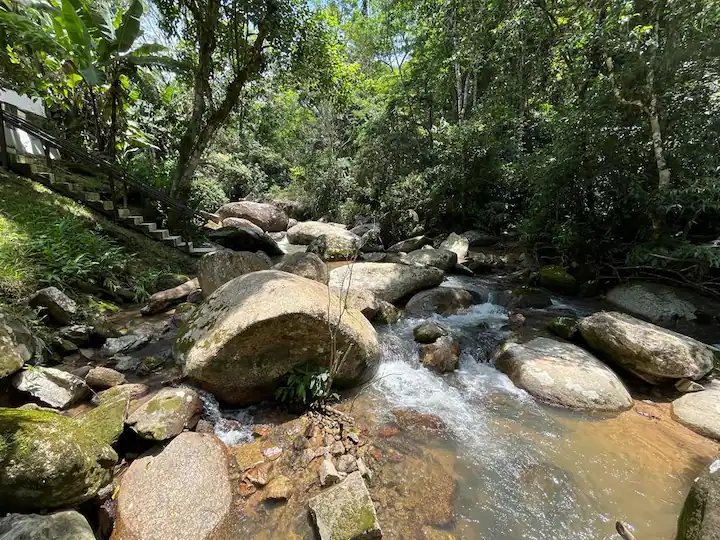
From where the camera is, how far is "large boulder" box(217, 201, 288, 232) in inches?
666

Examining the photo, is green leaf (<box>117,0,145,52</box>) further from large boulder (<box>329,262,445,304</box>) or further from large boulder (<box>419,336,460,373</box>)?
large boulder (<box>419,336,460,373</box>)

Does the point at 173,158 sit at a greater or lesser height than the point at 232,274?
greater

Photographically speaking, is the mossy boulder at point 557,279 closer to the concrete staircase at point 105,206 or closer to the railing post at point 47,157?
the concrete staircase at point 105,206

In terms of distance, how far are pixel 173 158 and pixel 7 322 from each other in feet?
41.0

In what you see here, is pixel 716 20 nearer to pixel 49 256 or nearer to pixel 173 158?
pixel 49 256

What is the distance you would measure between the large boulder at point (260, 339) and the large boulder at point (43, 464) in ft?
4.10

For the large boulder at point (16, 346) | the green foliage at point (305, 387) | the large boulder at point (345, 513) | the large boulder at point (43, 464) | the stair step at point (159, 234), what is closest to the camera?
the large boulder at point (43, 464)

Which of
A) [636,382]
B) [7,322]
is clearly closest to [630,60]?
[636,382]

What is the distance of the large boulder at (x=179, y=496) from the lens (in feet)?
8.29

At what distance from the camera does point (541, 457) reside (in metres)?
3.50

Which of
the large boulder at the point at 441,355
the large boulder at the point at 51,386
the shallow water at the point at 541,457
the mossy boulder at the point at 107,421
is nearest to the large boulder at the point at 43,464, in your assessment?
the mossy boulder at the point at 107,421

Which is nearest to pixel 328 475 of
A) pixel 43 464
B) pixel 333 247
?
pixel 43 464

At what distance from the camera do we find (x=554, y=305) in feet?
25.1

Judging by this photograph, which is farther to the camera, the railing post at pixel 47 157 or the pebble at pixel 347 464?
the railing post at pixel 47 157
